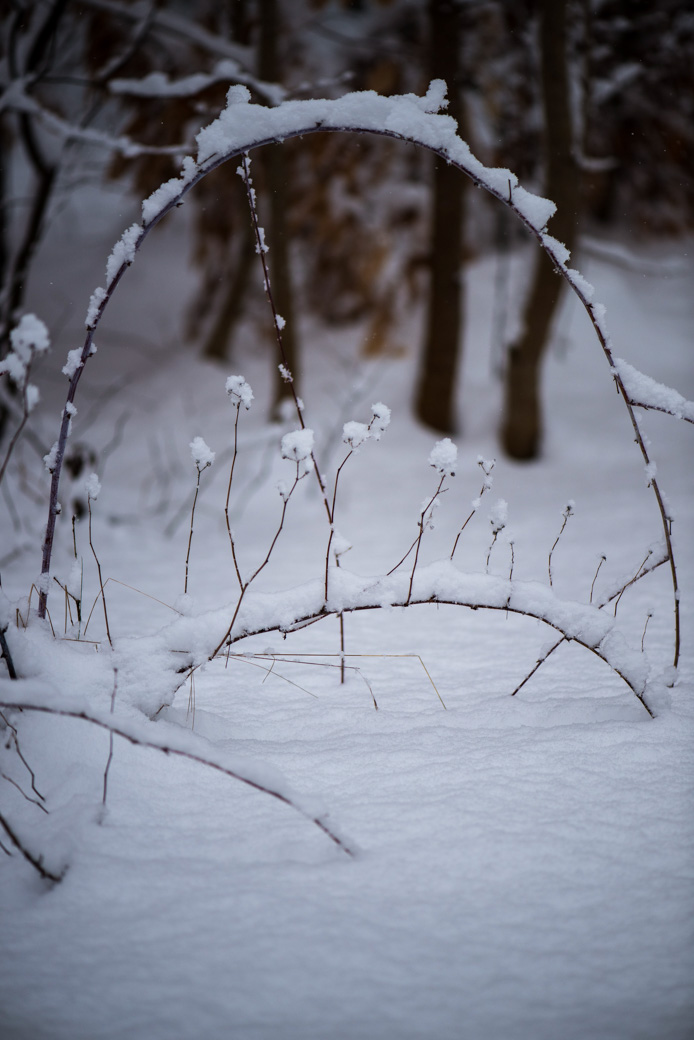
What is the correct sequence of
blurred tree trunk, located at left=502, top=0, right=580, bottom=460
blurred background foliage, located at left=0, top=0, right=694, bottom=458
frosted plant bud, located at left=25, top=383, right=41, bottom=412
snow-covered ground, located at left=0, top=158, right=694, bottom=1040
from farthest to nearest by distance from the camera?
blurred tree trunk, located at left=502, top=0, right=580, bottom=460, blurred background foliage, located at left=0, top=0, right=694, bottom=458, frosted plant bud, located at left=25, top=383, right=41, bottom=412, snow-covered ground, located at left=0, top=158, right=694, bottom=1040

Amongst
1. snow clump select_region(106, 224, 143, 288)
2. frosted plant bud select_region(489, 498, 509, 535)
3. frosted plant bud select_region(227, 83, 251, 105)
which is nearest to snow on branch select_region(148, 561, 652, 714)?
frosted plant bud select_region(489, 498, 509, 535)

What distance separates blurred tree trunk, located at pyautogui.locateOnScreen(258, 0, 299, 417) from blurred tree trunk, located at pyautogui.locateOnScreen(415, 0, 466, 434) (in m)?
1.10

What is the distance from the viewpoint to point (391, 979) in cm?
92

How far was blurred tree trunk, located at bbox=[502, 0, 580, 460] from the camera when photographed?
13.8 feet

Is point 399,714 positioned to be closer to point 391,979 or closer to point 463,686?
point 463,686

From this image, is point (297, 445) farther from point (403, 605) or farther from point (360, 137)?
point (360, 137)

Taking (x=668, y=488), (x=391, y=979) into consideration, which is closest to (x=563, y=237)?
(x=668, y=488)

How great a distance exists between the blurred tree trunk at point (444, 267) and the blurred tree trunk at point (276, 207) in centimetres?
110

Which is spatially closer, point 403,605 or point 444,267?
point 403,605

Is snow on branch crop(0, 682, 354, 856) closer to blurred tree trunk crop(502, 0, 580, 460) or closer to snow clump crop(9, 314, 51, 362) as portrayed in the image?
snow clump crop(9, 314, 51, 362)

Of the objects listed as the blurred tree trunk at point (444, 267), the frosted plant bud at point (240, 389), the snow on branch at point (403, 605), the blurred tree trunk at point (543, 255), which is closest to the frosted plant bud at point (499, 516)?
the snow on branch at point (403, 605)

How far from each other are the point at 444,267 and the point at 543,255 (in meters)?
0.85

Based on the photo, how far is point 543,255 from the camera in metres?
4.45

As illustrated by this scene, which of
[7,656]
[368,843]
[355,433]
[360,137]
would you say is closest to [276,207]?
[360,137]
